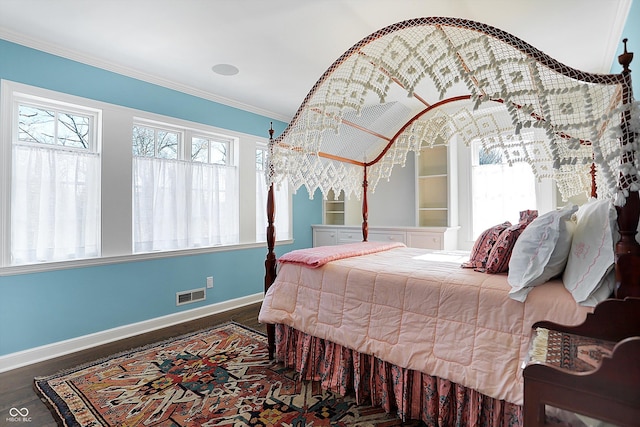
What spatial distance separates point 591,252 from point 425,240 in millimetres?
2765

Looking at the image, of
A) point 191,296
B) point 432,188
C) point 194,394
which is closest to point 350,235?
point 432,188

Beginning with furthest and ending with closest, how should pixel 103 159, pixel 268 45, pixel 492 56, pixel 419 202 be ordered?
pixel 419 202, pixel 103 159, pixel 268 45, pixel 492 56

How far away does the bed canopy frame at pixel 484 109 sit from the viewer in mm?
1261

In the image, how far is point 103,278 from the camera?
3057 millimetres

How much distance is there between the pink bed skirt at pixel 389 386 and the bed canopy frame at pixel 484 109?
0.64m

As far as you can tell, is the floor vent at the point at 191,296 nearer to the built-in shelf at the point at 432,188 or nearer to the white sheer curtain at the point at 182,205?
the white sheer curtain at the point at 182,205

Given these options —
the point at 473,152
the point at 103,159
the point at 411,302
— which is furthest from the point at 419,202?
the point at 103,159

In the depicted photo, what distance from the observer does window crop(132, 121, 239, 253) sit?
342cm

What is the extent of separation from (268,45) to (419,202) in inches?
113

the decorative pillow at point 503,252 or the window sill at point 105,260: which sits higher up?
the decorative pillow at point 503,252

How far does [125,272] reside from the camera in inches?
126

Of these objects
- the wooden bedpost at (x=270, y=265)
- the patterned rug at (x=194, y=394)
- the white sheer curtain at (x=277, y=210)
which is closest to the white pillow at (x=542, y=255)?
the patterned rug at (x=194, y=394)

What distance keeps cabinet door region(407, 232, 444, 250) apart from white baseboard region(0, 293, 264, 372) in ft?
7.81

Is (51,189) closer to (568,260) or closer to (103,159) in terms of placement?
(103,159)
